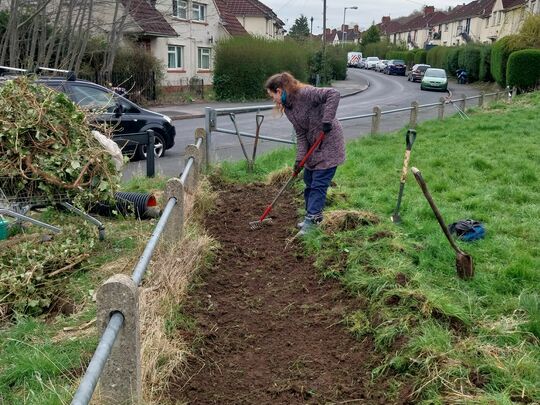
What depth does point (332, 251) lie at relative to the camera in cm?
519

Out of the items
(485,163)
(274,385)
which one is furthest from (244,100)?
(274,385)

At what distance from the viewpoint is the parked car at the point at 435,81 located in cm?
3822

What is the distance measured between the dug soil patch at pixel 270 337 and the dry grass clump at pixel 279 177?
2.64 m

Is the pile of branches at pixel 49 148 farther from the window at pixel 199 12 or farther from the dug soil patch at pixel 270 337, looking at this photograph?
the window at pixel 199 12

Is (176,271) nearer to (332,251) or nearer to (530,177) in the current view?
(332,251)

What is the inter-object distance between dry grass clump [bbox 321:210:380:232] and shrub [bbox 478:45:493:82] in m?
38.0

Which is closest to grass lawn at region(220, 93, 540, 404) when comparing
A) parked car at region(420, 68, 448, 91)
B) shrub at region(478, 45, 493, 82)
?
parked car at region(420, 68, 448, 91)

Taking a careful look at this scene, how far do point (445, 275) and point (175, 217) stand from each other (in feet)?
8.00

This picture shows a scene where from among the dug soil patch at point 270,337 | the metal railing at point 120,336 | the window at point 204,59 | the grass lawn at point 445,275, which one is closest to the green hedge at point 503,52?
the window at point 204,59

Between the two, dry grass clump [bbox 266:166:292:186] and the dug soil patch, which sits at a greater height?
dry grass clump [bbox 266:166:292:186]

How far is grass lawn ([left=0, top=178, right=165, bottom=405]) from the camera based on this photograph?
3188 millimetres

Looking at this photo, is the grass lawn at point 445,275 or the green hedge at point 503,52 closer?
the grass lawn at point 445,275

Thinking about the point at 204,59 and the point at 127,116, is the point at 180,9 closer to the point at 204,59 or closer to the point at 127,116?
the point at 204,59

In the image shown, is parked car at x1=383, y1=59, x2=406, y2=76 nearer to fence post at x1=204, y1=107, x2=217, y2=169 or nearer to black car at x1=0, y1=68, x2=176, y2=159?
black car at x1=0, y1=68, x2=176, y2=159
